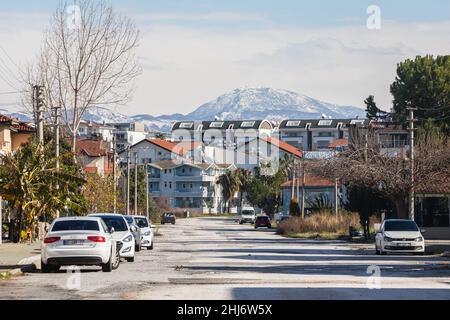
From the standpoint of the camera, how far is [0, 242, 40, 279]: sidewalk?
96.8ft

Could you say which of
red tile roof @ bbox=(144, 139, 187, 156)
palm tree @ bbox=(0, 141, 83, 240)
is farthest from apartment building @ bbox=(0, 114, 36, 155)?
red tile roof @ bbox=(144, 139, 187, 156)

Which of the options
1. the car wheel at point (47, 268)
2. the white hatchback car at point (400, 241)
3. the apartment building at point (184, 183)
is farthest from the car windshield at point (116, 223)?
the apartment building at point (184, 183)

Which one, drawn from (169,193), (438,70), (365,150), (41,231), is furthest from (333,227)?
(169,193)

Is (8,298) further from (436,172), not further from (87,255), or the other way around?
(436,172)

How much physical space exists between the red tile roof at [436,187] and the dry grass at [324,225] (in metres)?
8.02

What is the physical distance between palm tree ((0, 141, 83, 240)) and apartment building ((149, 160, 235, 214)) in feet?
357

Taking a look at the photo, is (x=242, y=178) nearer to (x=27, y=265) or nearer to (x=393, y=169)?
(x=393, y=169)

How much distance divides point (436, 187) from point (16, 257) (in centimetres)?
3372

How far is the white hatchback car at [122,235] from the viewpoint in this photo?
34188mm

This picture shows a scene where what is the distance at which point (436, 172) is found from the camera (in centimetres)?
6034

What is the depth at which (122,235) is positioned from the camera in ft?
114

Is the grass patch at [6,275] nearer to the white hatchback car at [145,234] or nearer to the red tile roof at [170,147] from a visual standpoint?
the white hatchback car at [145,234]

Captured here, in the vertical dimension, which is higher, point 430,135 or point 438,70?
point 438,70
